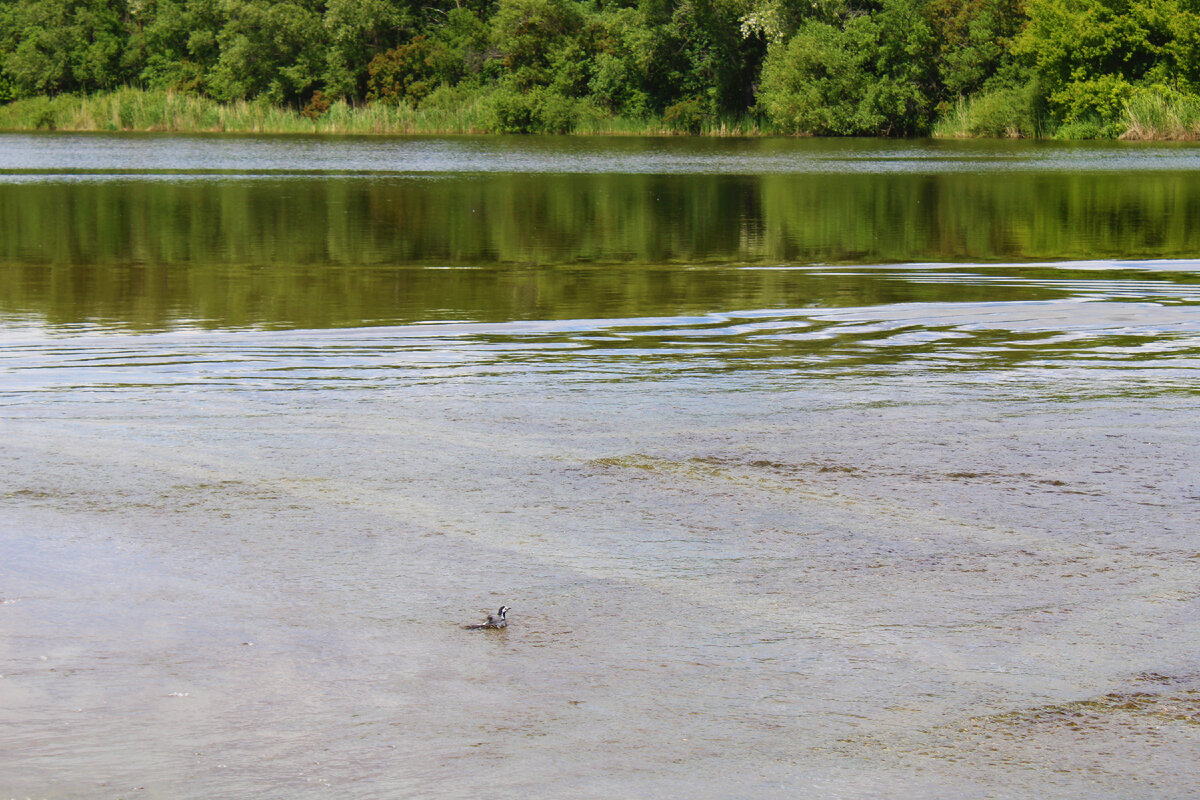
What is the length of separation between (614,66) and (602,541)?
75408 mm

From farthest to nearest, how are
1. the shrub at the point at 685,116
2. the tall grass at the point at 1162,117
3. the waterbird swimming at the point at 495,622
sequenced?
the shrub at the point at 685,116, the tall grass at the point at 1162,117, the waterbird swimming at the point at 495,622

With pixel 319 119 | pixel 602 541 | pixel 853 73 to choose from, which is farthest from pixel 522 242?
pixel 319 119

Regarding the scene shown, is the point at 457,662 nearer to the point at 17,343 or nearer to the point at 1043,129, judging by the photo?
the point at 17,343

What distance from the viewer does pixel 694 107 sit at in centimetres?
7775

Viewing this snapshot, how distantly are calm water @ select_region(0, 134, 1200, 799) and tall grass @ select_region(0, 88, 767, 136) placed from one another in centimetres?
6517

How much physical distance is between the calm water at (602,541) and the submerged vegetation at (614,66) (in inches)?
2182

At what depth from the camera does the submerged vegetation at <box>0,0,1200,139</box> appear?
66.2 m

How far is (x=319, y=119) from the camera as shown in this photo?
77688mm

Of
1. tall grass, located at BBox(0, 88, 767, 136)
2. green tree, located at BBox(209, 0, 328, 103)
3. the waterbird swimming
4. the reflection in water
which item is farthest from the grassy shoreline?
the waterbird swimming

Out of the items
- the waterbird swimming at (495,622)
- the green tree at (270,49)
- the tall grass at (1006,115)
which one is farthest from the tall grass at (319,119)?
the waterbird swimming at (495,622)

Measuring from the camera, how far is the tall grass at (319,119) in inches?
3009

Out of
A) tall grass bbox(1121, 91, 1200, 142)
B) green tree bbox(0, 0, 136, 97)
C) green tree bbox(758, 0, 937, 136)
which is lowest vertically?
tall grass bbox(1121, 91, 1200, 142)

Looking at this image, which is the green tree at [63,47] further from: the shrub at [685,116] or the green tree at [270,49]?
the shrub at [685,116]

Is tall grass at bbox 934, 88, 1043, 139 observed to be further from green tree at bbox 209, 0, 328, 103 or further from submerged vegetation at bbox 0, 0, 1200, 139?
green tree at bbox 209, 0, 328, 103
